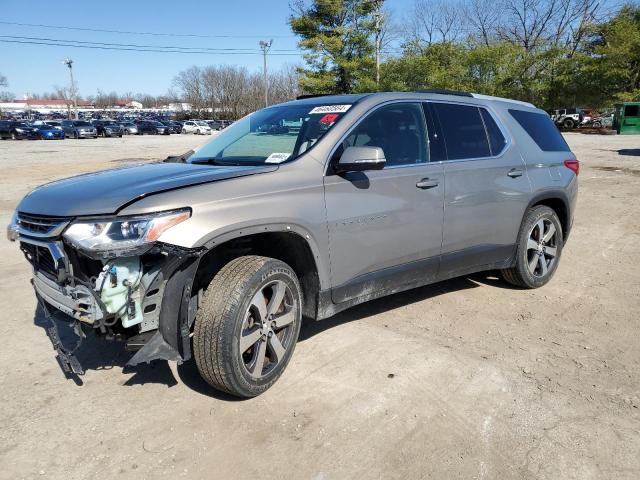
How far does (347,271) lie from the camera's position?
3.35m

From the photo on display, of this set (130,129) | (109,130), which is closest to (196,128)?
(130,129)

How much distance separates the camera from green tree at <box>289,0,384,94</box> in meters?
35.3

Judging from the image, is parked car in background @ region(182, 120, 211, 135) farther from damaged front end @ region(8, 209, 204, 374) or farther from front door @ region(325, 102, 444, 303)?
damaged front end @ region(8, 209, 204, 374)

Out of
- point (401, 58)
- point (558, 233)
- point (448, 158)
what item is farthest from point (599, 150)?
point (448, 158)

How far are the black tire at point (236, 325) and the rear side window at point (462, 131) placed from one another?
1.79m

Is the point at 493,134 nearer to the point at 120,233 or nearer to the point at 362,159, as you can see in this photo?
the point at 362,159

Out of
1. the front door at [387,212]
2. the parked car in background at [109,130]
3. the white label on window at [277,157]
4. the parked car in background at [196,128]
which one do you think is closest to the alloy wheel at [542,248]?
the front door at [387,212]

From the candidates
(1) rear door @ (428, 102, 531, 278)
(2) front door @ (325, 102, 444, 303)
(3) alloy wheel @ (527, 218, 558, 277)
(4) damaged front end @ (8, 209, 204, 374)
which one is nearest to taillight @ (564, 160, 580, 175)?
(3) alloy wheel @ (527, 218, 558, 277)

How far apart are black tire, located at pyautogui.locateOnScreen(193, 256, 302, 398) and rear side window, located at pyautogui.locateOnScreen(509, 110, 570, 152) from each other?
2915mm

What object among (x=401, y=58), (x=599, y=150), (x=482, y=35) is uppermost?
(x=482, y=35)

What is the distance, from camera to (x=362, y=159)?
3100 mm

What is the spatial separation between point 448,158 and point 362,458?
2363 millimetres

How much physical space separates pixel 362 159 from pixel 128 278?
1.51m

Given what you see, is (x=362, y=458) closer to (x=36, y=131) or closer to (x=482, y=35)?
(x=36, y=131)
